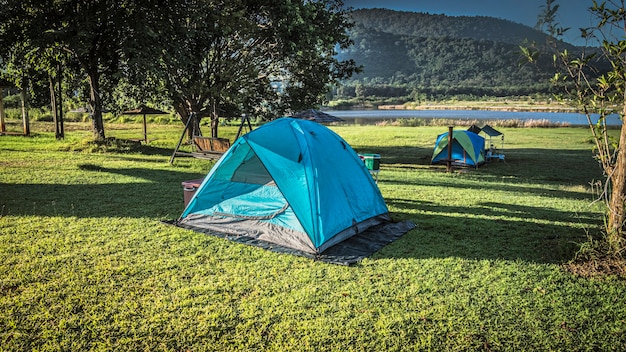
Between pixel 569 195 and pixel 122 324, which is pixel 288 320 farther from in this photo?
pixel 569 195

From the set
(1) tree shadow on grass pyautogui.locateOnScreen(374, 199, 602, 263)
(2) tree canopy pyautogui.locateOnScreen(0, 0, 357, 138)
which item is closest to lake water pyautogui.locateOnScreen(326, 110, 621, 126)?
(2) tree canopy pyautogui.locateOnScreen(0, 0, 357, 138)

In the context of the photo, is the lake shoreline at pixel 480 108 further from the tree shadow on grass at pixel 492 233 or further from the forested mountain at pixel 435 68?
the tree shadow on grass at pixel 492 233

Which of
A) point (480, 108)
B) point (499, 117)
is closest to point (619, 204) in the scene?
point (499, 117)

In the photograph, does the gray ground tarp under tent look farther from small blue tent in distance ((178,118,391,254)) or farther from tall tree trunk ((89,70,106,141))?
tall tree trunk ((89,70,106,141))

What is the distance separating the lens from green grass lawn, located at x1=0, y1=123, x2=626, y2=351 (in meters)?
3.60

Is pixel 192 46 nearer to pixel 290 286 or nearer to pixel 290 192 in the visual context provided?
pixel 290 192

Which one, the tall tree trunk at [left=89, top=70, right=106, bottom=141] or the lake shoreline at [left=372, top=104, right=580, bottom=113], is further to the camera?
the lake shoreline at [left=372, top=104, right=580, bottom=113]

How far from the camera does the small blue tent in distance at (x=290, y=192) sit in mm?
5895

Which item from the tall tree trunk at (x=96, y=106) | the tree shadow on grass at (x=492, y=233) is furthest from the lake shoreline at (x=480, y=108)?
the tree shadow on grass at (x=492, y=233)

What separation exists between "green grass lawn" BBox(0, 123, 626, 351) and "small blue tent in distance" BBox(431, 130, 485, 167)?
25.6 ft

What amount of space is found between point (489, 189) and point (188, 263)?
8.44m

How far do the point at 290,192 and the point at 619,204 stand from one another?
4013mm

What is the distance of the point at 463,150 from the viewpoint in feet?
55.4

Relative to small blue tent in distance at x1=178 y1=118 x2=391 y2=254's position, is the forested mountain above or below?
above
